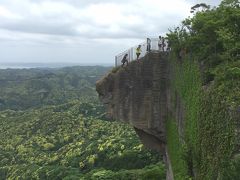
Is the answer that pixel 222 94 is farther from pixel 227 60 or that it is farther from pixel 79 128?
pixel 79 128

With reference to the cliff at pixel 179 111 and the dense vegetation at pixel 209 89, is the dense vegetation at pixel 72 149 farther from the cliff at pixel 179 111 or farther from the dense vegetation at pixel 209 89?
the dense vegetation at pixel 209 89

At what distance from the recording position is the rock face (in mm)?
23328

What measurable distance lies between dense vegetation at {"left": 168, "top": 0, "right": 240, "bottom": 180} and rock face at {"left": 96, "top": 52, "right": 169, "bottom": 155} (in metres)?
1.42

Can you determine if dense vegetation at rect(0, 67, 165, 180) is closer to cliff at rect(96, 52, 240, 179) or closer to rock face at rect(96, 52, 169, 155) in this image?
rock face at rect(96, 52, 169, 155)

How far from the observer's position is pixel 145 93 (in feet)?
77.2

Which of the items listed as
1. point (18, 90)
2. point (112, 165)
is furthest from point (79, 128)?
point (18, 90)

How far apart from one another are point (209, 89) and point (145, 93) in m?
7.44

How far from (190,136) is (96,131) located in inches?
Answer: 2368

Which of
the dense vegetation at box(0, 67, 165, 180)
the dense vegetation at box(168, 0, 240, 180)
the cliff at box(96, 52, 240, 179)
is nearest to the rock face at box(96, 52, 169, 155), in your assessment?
the cliff at box(96, 52, 240, 179)

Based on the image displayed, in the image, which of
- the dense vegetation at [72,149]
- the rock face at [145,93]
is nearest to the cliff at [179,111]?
the rock face at [145,93]

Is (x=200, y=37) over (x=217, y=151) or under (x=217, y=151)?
over

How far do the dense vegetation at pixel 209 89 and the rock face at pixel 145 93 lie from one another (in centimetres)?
142

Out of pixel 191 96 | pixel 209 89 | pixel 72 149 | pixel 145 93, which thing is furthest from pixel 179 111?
pixel 72 149

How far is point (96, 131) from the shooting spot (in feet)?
255
